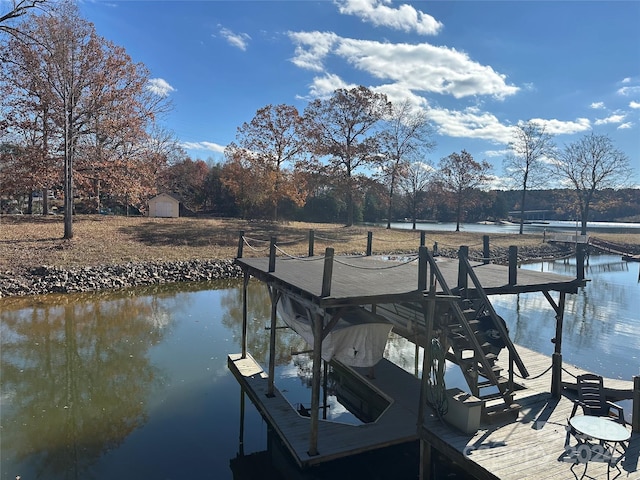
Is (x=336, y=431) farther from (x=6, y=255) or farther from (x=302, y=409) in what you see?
(x=6, y=255)

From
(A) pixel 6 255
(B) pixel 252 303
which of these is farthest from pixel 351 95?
(A) pixel 6 255

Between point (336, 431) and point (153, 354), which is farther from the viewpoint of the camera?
point (153, 354)

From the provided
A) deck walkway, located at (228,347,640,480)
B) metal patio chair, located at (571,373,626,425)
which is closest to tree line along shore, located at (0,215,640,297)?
deck walkway, located at (228,347,640,480)

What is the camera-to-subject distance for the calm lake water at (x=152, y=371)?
663 cm

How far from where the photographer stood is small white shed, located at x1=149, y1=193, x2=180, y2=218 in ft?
124

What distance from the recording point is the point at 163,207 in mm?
38281

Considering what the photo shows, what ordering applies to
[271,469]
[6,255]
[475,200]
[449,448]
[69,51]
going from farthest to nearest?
[475,200] < [69,51] < [6,255] < [271,469] < [449,448]

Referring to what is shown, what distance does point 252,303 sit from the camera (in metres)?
17.1

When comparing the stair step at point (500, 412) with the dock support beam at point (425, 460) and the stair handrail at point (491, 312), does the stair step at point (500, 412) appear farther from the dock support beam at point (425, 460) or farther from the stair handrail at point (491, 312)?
the dock support beam at point (425, 460)

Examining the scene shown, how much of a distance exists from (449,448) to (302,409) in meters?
3.66

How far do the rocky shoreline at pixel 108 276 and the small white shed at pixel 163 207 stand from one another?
17713 millimetres

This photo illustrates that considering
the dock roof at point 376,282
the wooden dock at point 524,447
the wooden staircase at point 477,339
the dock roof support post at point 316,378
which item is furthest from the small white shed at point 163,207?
the wooden dock at point 524,447

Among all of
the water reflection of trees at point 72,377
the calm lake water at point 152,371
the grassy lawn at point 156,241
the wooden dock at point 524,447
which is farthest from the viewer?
the grassy lawn at point 156,241

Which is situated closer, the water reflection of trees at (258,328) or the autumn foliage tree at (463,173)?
the water reflection of trees at (258,328)
